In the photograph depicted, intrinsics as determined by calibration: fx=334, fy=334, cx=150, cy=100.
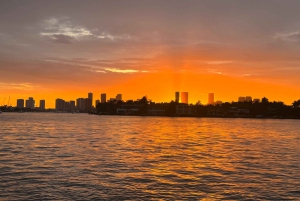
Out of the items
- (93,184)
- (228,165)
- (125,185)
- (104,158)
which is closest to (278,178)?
(228,165)

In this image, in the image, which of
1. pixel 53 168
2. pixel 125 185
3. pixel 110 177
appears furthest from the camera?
pixel 53 168

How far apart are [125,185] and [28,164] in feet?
42.7

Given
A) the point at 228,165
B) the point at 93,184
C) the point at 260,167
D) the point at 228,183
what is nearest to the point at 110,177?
the point at 93,184

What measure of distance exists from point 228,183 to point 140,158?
46.3 ft

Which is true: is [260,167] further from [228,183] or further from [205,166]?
[228,183]

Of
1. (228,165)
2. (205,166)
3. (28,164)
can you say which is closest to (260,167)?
(228,165)

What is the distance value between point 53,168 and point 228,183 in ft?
50.9

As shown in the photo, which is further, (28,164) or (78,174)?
(28,164)

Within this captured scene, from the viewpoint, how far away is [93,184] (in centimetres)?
2408

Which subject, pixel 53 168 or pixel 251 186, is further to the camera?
pixel 53 168

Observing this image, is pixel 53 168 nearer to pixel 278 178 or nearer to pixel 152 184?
pixel 152 184

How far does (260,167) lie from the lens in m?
32.8

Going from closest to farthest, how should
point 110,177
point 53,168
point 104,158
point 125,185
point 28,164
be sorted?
point 125,185
point 110,177
point 53,168
point 28,164
point 104,158

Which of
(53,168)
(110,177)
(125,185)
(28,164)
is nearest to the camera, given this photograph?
(125,185)
